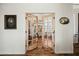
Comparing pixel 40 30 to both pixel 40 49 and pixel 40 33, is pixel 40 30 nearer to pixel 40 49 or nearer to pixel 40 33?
pixel 40 33

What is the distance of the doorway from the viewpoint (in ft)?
12.8

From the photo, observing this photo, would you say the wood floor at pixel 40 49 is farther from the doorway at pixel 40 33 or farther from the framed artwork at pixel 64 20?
the framed artwork at pixel 64 20

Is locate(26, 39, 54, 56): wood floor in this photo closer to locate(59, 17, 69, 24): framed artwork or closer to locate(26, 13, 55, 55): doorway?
locate(26, 13, 55, 55): doorway

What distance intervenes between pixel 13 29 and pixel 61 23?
126 centimetres

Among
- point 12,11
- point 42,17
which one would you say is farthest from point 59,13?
point 12,11

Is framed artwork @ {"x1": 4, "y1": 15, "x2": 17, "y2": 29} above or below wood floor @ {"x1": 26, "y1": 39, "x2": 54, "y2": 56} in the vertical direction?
above

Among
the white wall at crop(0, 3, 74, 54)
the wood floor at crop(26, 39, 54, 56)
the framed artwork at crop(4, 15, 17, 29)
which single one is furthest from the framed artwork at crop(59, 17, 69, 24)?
the framed artwork at crop(4, 15, 17, 29)

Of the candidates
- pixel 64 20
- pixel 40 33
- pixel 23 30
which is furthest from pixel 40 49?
pixel 64 20

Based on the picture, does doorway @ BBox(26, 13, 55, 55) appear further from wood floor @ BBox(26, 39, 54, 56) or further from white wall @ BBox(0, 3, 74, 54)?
white wall @ BBox(0, 3, 74, 54)

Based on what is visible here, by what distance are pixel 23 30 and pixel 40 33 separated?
1.80 feet

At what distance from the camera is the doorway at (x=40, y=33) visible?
12.8 ft

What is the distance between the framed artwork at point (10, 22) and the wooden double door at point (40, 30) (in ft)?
1.17

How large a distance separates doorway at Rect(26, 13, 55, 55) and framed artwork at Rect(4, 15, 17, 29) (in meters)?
0.36

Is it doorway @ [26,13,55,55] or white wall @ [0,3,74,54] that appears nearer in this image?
white wall @ [0,3,74,54]
